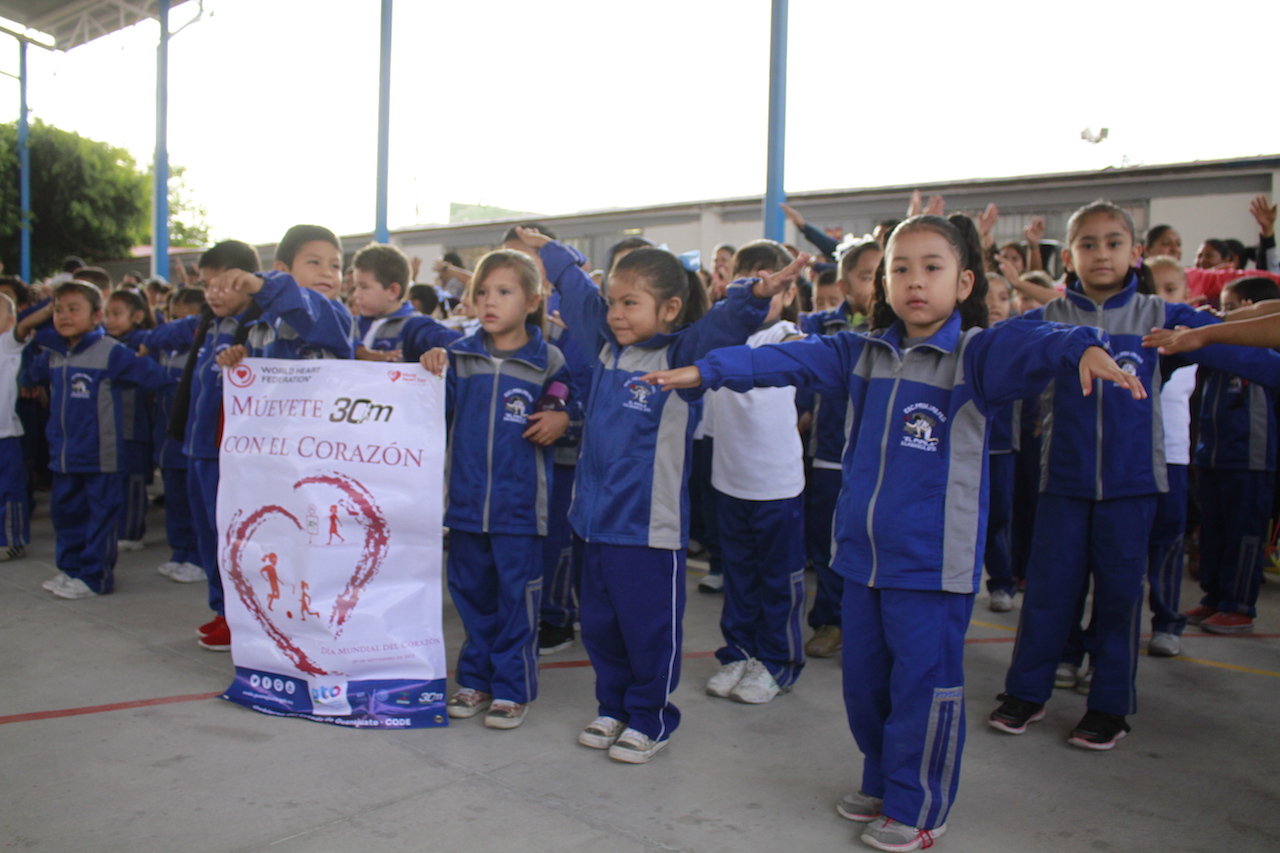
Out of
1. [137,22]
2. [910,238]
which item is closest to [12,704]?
[910,238]

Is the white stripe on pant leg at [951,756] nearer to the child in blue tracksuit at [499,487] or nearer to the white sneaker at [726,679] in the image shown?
the white sneaker at [726,679]

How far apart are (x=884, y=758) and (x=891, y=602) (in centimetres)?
40

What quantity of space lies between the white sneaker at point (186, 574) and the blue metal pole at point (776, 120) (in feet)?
12.8

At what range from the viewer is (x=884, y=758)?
2.43 metres

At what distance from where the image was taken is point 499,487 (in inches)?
129

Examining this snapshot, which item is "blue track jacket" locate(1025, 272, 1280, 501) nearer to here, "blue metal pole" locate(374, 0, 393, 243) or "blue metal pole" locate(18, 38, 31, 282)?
"blue metal pole" locate(374, 0, 393, 243)

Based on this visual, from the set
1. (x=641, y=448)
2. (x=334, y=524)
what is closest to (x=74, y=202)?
(x=334, y=524)

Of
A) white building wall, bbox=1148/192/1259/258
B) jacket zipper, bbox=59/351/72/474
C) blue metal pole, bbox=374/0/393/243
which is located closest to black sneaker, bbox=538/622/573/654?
jacket zipper, bbox=59/351/72/474

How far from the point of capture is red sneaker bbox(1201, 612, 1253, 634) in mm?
4578

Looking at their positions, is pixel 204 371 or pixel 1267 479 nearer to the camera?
pixel 204 371

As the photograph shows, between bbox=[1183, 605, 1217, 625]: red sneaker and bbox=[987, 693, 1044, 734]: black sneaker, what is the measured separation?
2.00 metres

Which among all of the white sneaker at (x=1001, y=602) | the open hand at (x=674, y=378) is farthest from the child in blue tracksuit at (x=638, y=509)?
the white sneaker at (x=1001, y=602)

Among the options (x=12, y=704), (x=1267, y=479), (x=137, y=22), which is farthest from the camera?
(x=137, y=22)

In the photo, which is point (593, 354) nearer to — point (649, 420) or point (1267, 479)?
point (649, 420)
